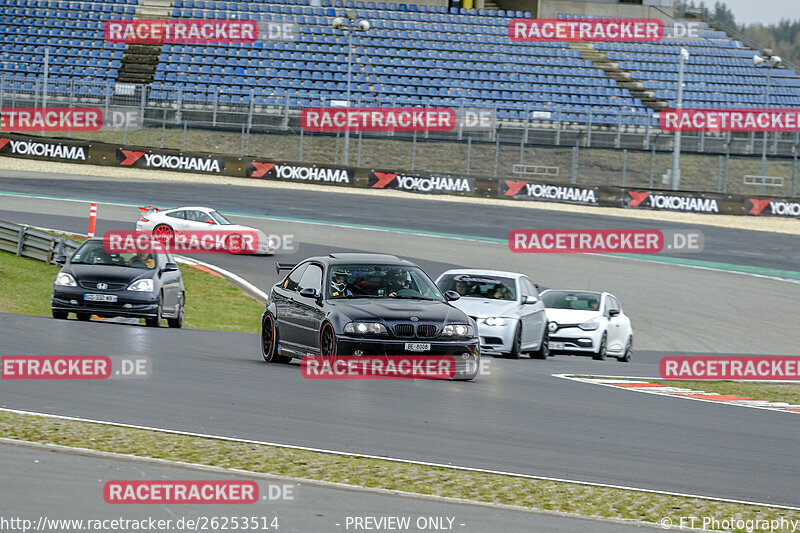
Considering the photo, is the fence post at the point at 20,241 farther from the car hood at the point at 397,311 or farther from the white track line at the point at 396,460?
the white track line at the point at 396,460

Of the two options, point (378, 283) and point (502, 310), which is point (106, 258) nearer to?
point (502, 310)

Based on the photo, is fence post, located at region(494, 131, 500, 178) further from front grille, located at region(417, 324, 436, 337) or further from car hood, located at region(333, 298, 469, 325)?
front grille, located at region(417, 324, 436, 337)

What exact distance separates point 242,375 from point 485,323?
584 centimetres

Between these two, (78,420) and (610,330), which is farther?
(610,330)

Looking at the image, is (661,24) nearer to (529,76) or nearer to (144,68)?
(529,76)

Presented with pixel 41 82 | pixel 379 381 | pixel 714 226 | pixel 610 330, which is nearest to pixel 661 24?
pixel 714 226

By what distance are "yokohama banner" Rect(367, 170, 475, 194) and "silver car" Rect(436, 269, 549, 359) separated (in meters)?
22.4

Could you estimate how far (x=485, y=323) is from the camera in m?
17.7

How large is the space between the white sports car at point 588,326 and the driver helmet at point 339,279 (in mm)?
7961

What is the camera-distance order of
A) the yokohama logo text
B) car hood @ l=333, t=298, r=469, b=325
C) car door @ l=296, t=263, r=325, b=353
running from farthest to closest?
1. the yokohama logo text
2. car door @ l=296, t=263, r=325, b=353
3. car hood @ l=333, t=298, r=469, b=325

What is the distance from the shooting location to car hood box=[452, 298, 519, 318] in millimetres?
17688
